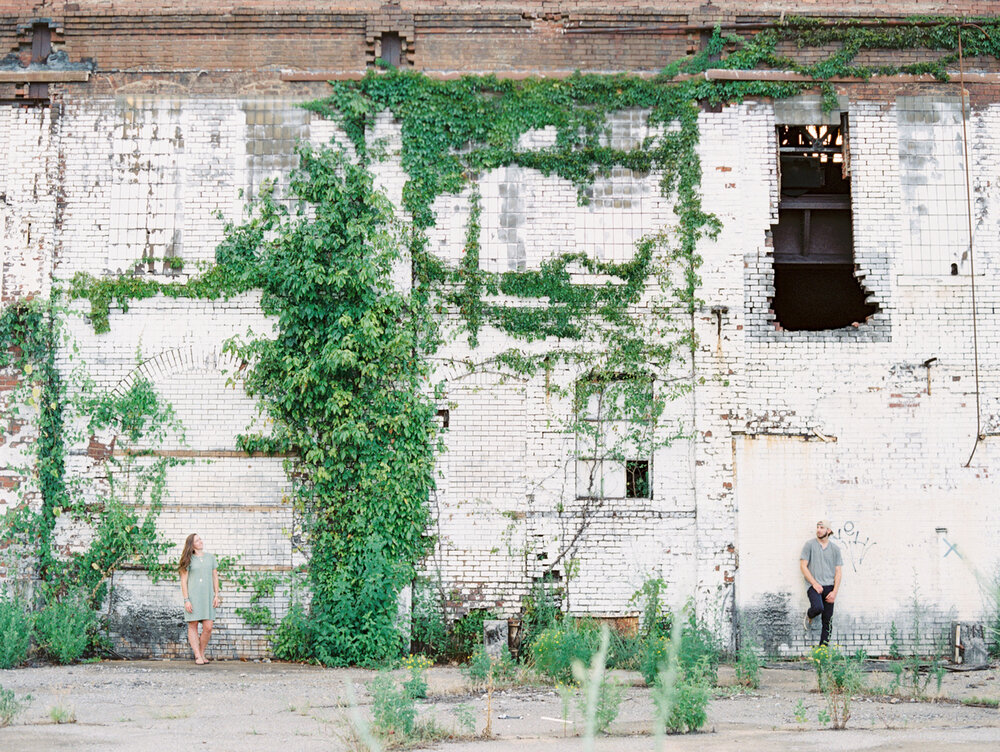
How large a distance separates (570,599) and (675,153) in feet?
17.4

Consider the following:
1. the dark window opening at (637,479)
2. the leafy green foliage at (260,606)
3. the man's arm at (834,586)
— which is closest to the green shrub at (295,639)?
the leafy green foliage at (260,606)

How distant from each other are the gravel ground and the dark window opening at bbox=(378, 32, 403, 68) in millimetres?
7069

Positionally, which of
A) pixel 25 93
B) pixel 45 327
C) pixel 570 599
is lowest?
pixel 570 599

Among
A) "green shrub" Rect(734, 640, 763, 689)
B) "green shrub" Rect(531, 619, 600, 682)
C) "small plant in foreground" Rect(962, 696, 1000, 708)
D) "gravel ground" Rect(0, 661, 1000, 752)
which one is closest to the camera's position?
"gravel ground" Rect(0, 661, 1000, 752)

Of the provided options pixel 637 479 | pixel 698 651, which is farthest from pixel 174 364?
pixel 698 651

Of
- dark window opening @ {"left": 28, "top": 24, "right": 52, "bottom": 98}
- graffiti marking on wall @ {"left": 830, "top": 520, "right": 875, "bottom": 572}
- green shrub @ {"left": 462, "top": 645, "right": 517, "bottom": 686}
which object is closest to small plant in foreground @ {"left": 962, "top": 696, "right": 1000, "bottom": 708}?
graffiti marking on wall @ {"left": 830, "top": 520, "right": 875, "bottom": 572}

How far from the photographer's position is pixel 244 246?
36.4ft

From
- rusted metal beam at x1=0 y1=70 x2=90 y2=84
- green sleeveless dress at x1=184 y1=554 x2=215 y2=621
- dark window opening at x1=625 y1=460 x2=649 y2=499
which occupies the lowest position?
green sleeveless dress at x1=184 y1=554 x2=215 y2=621

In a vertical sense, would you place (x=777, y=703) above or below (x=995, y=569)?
below

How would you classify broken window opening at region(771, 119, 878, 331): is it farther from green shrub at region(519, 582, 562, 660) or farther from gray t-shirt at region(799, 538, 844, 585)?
green shrub at region(519, 582, 562, 660)

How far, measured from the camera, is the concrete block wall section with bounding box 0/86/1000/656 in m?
10.7

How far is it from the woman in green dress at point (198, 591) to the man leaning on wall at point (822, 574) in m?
6.48

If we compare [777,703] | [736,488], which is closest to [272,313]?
[736,488]

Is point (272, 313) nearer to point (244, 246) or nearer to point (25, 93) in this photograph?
point (244, 246)
